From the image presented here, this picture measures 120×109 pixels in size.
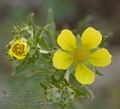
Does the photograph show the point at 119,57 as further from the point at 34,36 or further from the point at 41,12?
the point at 34,36

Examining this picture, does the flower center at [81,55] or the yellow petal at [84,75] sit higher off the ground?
the flower center at [81,55]

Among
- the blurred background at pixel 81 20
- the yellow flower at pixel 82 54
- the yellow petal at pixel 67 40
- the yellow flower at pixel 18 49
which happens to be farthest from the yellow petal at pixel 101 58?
the blurred background at pixel 81 20

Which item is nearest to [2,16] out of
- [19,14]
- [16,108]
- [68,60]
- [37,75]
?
[19,14]

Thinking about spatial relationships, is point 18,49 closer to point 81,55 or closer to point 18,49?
point 18,49

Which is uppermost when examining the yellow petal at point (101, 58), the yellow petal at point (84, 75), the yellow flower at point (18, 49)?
the yellow flower at point (18, 49)

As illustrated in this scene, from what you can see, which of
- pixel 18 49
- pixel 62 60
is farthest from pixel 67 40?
pixel 18 49

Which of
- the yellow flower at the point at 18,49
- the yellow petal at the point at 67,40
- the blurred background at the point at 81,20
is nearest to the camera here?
the yellow flower at the point at 18,49

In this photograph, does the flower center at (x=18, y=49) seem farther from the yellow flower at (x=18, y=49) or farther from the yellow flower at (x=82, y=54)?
the yellow flower at (x=82, y=54)
